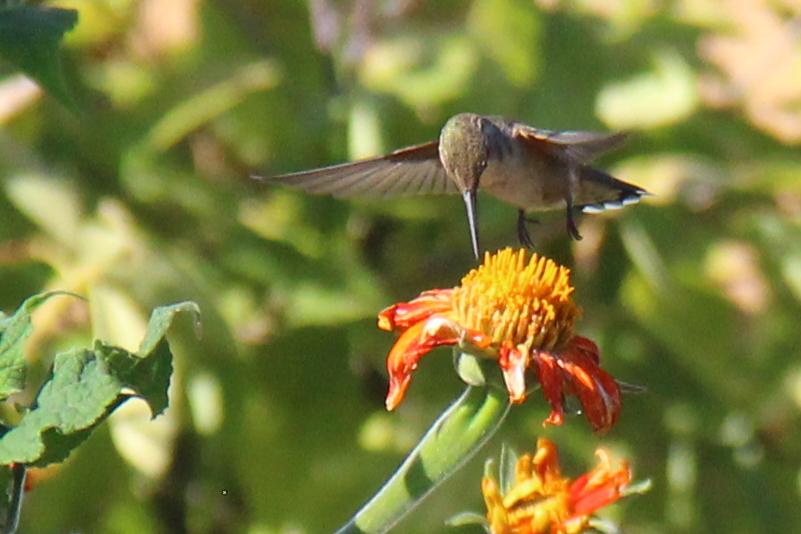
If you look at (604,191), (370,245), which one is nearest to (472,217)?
(604,191)

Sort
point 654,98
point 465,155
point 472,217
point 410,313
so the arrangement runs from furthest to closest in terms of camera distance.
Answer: point 654,98 < point 465,155 < point 472,217 < point 410,313

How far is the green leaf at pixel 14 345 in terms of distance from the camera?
35.4 inches

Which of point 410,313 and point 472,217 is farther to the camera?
point 472,217

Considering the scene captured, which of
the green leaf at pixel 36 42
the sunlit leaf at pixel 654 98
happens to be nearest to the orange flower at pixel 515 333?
the green leaf at pixel 36 42

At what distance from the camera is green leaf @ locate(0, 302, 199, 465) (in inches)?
34.8

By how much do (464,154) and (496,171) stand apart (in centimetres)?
11

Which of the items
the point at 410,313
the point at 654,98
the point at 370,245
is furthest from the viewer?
the point at 370,245

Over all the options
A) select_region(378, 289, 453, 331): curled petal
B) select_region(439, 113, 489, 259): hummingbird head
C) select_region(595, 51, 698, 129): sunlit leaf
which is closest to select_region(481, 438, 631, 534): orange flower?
select_region(378, 289, 453, 331): curled petal

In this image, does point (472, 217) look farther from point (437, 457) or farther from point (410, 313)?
point (437, 457)

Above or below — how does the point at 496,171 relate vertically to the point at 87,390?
below

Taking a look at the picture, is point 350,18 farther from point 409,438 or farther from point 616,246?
point 409,438

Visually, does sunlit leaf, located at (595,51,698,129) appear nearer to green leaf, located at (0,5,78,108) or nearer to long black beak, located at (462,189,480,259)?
long black beak, located at (462,189,480,259)

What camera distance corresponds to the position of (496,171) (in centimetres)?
148

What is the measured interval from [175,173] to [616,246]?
0.78 meters
